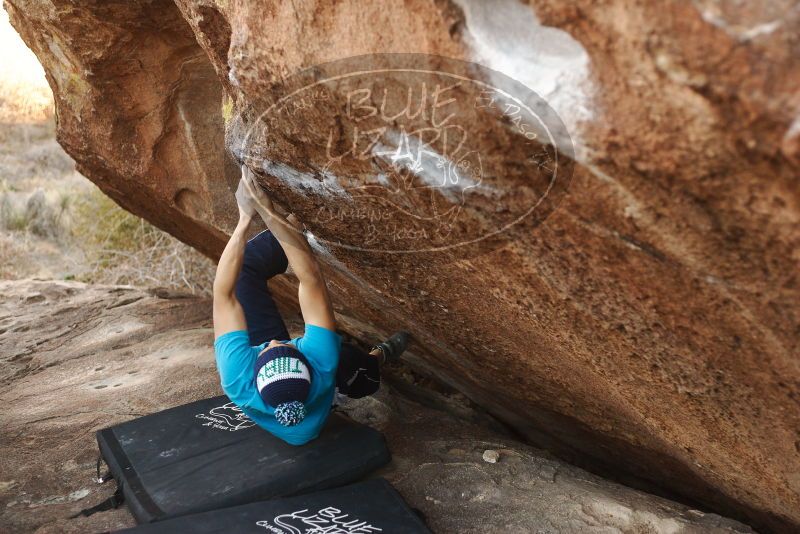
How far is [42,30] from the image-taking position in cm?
336

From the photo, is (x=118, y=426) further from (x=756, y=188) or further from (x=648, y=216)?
(x=756, y=188)

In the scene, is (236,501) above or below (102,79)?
below

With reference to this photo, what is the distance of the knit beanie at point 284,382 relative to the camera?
101 inches

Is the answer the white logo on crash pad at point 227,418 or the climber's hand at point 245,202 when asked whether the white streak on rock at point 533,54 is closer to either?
the climber's hand at point 245,202

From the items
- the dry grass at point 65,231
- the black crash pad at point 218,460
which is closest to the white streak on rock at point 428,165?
the black crash pad at point 218,460

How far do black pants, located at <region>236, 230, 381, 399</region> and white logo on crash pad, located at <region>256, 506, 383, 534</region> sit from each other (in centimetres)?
74

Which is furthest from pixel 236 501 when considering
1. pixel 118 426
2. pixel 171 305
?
pixel 171 305

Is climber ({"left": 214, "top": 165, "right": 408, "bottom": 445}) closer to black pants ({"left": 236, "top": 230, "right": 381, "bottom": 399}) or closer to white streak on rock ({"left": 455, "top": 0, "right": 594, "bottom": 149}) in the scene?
black pants ({"left": 236, "top": 230, "right": 381, "bottom": 399})

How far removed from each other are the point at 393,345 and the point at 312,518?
1122 millimetres

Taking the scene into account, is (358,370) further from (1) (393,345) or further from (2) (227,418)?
(2) (227,418)

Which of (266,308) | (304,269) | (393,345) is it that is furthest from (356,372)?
(304,269)

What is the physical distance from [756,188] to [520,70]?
1.62 ft

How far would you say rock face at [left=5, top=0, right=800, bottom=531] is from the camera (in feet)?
4.43

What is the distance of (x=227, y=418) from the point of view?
10.4 feet
